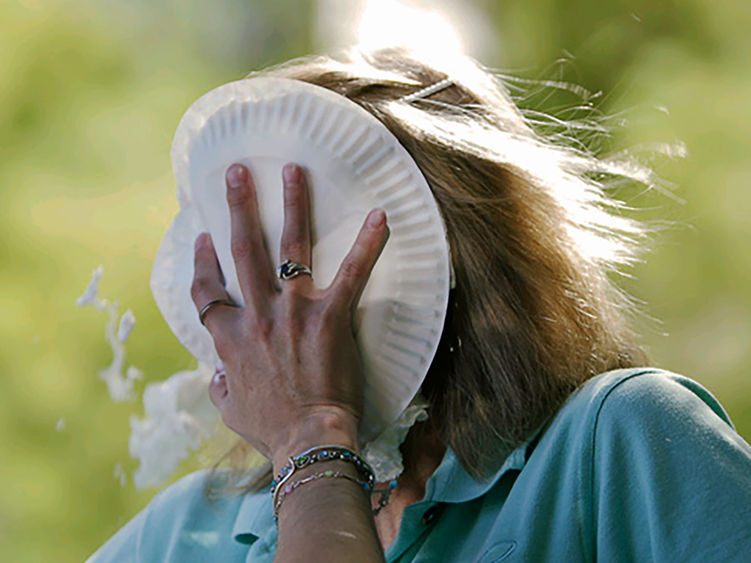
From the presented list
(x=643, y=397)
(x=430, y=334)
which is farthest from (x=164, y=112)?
(x=643, y=397)

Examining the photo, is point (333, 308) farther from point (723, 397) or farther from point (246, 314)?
point (723, 397)

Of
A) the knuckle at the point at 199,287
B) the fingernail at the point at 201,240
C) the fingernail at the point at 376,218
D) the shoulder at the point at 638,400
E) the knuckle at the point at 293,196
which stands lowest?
the shoulder at the point at 638,400

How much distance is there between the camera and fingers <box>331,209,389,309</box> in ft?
2.33

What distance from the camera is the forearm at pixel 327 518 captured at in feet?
1.82

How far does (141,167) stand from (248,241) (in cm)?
127

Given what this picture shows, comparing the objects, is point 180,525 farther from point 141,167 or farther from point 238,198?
point 141,167

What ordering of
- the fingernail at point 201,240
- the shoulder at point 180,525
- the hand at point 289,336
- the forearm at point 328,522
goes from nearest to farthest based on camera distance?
the forearm at point 328,522 → the hand at point 289,336 → the fingernail at point 201,240 → the shoulder at point 180,525

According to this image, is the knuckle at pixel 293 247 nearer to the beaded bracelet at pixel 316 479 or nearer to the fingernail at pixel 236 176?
the fingernail at pixel 236 176

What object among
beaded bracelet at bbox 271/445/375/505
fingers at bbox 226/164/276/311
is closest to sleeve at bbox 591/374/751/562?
beaded bracelet at bbox 271/445/375/505

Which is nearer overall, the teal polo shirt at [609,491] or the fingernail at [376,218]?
the teal polo shirt at [609,491]

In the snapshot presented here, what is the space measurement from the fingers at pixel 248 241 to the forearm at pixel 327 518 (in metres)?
0.14

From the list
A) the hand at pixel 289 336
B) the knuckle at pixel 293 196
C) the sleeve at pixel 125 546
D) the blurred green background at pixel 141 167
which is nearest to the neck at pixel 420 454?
the hand at pixel 289 336

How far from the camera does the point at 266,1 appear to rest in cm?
210

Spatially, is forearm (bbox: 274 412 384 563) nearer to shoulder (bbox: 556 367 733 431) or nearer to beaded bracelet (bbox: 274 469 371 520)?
beaded bracelet (bbox: 274 469 371 520)
